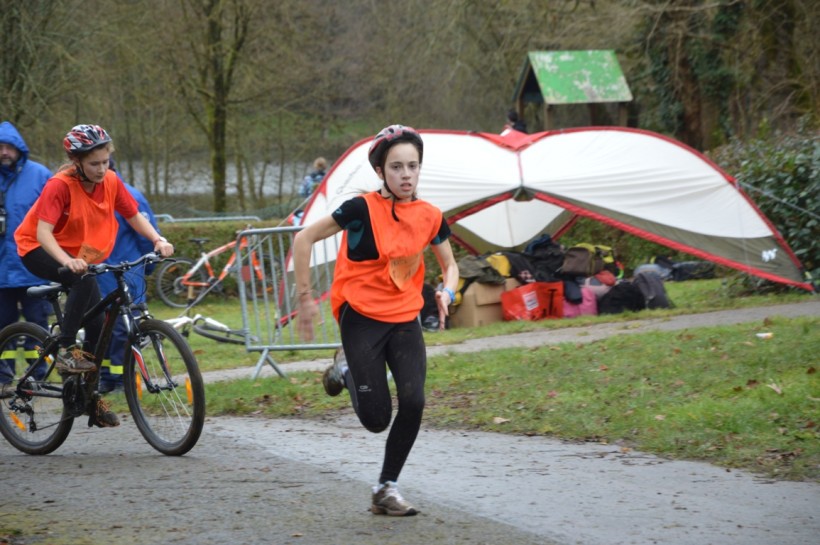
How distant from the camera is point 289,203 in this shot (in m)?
33.7

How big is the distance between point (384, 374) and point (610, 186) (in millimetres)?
9683

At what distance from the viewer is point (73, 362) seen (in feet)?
23.4

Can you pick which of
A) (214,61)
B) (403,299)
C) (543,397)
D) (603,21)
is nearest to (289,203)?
(214,61)

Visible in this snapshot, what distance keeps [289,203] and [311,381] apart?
24105 mm

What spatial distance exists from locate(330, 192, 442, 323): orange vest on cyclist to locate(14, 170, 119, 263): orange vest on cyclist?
8.02 ft

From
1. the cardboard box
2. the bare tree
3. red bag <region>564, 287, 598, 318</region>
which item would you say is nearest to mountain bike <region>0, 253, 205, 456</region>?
the cardboard box

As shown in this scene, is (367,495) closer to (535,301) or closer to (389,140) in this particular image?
(389,140)

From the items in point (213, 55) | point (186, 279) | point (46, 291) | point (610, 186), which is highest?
point (213, 55)

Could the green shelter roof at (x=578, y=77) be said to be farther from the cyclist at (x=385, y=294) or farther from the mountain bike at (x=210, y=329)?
the cyclist at (x=385, y=294)

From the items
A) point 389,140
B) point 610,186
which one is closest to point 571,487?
point 389,140

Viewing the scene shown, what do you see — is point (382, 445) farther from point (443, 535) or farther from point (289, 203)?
point (289, 203)

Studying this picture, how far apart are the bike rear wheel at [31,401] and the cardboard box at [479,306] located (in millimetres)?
7614

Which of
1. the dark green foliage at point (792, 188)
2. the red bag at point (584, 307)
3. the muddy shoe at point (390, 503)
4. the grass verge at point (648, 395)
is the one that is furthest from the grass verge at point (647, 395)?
the dark green foliage at point (792, 188)

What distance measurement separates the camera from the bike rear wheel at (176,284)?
20.5m
